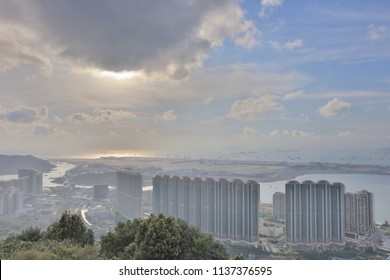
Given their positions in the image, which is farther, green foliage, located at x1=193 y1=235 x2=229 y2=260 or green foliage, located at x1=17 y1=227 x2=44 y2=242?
green foliage, located at x1=17 y1=227 x2=44 y2=242

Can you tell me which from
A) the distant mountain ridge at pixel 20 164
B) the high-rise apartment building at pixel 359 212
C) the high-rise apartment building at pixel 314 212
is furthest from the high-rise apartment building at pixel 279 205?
the distant mountain ridge at pixel 20 164

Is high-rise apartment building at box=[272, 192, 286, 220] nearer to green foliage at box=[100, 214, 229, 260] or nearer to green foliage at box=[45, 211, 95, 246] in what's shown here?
green foliage at box=[100, 214, 229, 260]

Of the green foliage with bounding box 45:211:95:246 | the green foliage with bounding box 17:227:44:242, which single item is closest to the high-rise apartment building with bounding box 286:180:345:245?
the green foliage with bounding box 45:211:95:246

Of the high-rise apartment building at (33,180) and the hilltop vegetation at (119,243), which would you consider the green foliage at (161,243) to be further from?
the high-rise apartment building at (33,180)

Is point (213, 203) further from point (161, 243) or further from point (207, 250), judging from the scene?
point (161, 243)

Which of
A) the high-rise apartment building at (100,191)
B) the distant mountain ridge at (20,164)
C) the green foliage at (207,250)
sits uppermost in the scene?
the distant mountain ridge at (20,164)
